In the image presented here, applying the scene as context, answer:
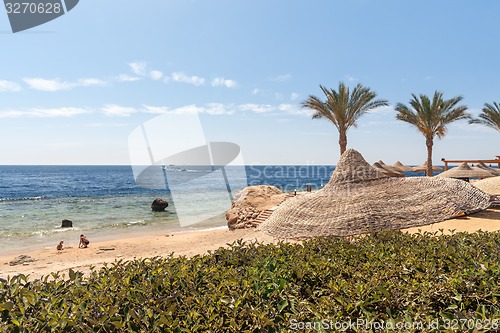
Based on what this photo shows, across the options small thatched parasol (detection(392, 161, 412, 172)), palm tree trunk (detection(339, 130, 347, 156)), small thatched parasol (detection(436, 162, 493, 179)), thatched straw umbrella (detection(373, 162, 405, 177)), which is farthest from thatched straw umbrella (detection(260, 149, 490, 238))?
small thatched parasol (detection(392, 161, 412, 172))

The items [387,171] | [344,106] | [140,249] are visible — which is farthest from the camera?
[387,171]

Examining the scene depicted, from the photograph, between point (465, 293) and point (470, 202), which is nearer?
point (465, 293)

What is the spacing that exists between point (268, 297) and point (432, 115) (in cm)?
2862

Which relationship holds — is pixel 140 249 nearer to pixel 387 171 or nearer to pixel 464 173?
pixel 464 173

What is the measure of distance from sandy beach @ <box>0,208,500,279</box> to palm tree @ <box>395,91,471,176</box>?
15887 mm

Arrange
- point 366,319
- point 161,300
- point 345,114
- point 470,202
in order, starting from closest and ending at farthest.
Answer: point 366,319
point 161,300
point 470,202
point 345,114

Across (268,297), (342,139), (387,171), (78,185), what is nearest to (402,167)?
(387,171)

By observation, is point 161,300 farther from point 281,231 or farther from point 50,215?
point 50,215

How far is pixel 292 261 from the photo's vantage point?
382cm

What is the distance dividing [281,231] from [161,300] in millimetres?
9819

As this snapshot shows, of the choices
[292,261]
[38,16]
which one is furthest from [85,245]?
[292,261]

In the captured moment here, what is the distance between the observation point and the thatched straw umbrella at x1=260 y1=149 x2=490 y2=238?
10984 millimetres

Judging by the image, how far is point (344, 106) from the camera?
945 inches

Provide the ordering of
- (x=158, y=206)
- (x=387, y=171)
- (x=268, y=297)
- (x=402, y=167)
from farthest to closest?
(x=402, y=167)
(x=387, y=171)
(x=158, y=206)
(x=268, y=297)
